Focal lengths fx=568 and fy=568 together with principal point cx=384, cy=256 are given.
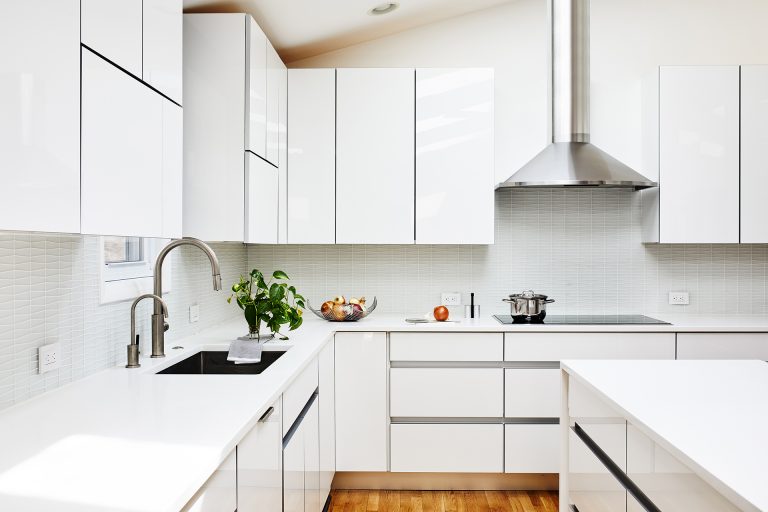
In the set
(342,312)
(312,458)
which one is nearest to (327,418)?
(312,458)

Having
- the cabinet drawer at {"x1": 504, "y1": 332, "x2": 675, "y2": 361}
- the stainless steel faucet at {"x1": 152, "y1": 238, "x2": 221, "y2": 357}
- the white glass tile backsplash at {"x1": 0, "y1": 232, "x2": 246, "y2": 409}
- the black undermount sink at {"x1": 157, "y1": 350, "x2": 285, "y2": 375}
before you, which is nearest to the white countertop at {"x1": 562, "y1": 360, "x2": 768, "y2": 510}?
the cabinet drawer at {"x1": 504, "y1": 332, "x2": 675, "y2": 361}

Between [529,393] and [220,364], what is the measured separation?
5.54 feet

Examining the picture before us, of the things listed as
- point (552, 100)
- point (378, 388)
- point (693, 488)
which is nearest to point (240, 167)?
point (378, 388)

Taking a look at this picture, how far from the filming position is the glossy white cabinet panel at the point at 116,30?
1.32 meters

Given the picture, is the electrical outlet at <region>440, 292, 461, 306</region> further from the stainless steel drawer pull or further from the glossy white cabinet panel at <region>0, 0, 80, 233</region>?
the glossy white cabinet panel at <region>0, 0, 80, 233</region>

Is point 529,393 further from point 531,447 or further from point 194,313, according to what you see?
point 194,313

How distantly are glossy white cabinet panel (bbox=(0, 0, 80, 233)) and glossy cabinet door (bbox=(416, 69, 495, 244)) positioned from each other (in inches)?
89.5

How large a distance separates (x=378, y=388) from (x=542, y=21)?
2552mm

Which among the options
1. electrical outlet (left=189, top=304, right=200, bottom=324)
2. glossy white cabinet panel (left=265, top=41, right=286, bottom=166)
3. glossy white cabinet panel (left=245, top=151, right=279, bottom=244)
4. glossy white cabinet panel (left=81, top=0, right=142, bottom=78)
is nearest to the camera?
glossy white cabinet panel (left=81, top=0, right=142, bottom=78)

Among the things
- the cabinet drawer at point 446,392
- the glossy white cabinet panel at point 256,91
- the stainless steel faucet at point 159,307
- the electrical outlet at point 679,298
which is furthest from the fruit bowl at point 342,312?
the electrical outlet at point 679,298

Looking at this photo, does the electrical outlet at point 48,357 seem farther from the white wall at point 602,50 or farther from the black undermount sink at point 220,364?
the white wall at point 602,50

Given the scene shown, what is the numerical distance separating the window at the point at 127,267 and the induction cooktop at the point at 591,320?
6.27 feet

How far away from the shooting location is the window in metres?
2.05

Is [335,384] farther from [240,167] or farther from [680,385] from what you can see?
[680,385]
